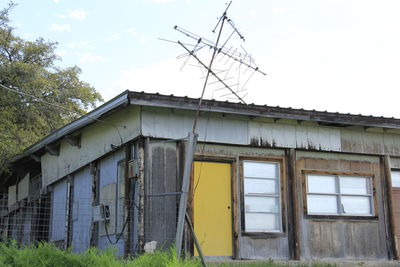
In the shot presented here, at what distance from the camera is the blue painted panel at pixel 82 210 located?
14.4 meters

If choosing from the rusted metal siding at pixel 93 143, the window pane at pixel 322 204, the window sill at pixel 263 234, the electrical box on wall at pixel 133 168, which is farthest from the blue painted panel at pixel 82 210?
the window pane at pixel 322 204

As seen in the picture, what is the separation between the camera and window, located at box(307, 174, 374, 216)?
43.9 ft

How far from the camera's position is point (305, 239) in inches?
509

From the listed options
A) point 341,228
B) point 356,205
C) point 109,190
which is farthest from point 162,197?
point 356,205

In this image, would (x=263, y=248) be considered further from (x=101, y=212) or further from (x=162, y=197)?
(x=101, y=212)

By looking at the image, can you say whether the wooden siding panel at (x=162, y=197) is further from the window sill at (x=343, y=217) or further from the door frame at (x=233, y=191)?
the window sill at (x=343, y=217)

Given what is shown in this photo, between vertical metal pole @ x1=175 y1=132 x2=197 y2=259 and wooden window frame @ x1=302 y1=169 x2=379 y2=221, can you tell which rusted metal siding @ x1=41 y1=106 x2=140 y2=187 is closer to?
vertical metal pole @ x1=175 y1=132 x2=197 y2=259

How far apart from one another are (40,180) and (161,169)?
8.40 meters

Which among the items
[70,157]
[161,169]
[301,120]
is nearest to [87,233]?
[70,157]

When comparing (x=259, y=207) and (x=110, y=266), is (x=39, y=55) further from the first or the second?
(x=110, y=266)

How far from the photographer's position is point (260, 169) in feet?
42.3

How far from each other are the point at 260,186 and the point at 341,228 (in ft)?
7.71

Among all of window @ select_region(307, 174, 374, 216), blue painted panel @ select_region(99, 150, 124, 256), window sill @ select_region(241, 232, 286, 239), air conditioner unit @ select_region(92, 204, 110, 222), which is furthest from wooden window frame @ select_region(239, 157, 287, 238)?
air conditioner unit @ select_region(92, 204, 110, 222)

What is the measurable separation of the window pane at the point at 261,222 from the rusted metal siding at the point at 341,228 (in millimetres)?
623
